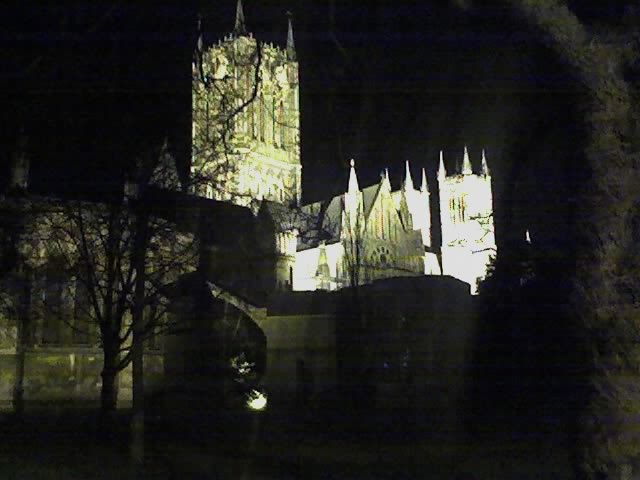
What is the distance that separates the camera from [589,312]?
3.38 metres

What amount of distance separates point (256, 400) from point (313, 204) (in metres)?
41.9

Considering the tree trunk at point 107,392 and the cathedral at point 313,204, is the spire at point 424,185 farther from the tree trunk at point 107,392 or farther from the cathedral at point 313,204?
the tree trunk at point 107,392

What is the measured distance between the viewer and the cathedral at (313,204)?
249 inches

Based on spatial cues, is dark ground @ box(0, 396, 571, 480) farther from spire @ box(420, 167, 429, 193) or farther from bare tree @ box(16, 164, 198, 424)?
spire @ box(420, 167, 429, 193)

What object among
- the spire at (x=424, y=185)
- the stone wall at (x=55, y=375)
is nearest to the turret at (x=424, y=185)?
Result: the spire at (x=424, y=185)

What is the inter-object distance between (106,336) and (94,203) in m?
2.11

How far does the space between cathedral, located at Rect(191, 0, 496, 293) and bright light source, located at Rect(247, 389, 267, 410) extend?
4.00 meters

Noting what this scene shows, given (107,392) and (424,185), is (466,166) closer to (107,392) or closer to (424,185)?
(424,185)

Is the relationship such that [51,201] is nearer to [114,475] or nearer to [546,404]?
[114,475]

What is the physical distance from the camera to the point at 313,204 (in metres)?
56.8

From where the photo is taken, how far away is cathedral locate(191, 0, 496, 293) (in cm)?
631

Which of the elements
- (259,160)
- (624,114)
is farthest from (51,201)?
(259,160)

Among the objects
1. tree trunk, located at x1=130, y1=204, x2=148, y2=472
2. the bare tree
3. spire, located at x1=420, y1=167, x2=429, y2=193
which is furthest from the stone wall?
spire, located at x1=420, y1=167, x2=429, y2=193

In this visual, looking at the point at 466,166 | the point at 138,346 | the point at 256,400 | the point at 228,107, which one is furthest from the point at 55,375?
the point at 466,166
